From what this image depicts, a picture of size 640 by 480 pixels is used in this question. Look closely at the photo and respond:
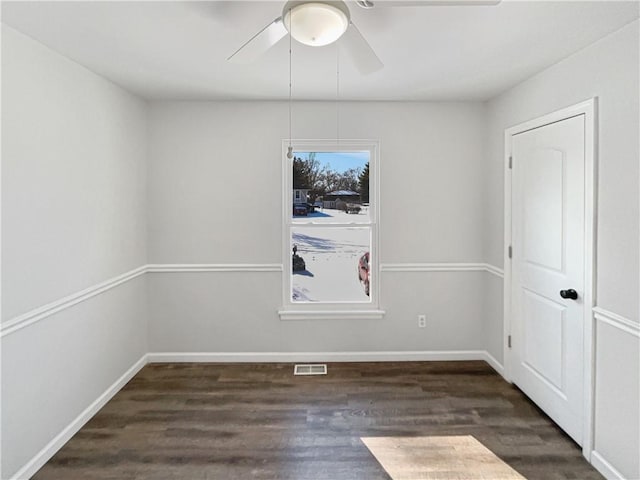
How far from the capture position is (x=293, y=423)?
8.88 ft

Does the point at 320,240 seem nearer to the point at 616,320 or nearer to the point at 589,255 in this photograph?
the point at 589,255

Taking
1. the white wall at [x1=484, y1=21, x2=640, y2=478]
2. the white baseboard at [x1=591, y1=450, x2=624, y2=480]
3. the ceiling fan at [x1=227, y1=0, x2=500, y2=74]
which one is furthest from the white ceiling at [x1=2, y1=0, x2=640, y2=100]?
the white baseboard at [x1=591, y1=450, x2=624, y2=480]

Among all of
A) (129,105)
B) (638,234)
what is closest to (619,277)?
(638,234)

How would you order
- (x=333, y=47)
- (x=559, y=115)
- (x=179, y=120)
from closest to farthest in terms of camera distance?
(x=333, y=47) < (x=559, y=115) < (x=179, y=120)

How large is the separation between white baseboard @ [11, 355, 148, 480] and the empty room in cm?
2

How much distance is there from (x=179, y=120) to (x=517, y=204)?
2981 millimetres

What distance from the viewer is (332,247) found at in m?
3.78

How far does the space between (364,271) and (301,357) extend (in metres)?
1.00

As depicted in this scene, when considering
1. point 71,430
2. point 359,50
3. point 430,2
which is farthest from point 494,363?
point 71,430

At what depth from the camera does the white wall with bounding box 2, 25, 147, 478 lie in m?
2.06

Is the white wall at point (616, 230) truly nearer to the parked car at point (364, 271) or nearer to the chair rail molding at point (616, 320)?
the chair rail molding at point (616, 320)

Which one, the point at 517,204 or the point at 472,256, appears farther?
the point at 472,256

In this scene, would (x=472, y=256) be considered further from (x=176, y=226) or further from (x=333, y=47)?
(x=176, y=226)

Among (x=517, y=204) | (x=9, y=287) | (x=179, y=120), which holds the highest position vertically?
(x=179, y=120)
